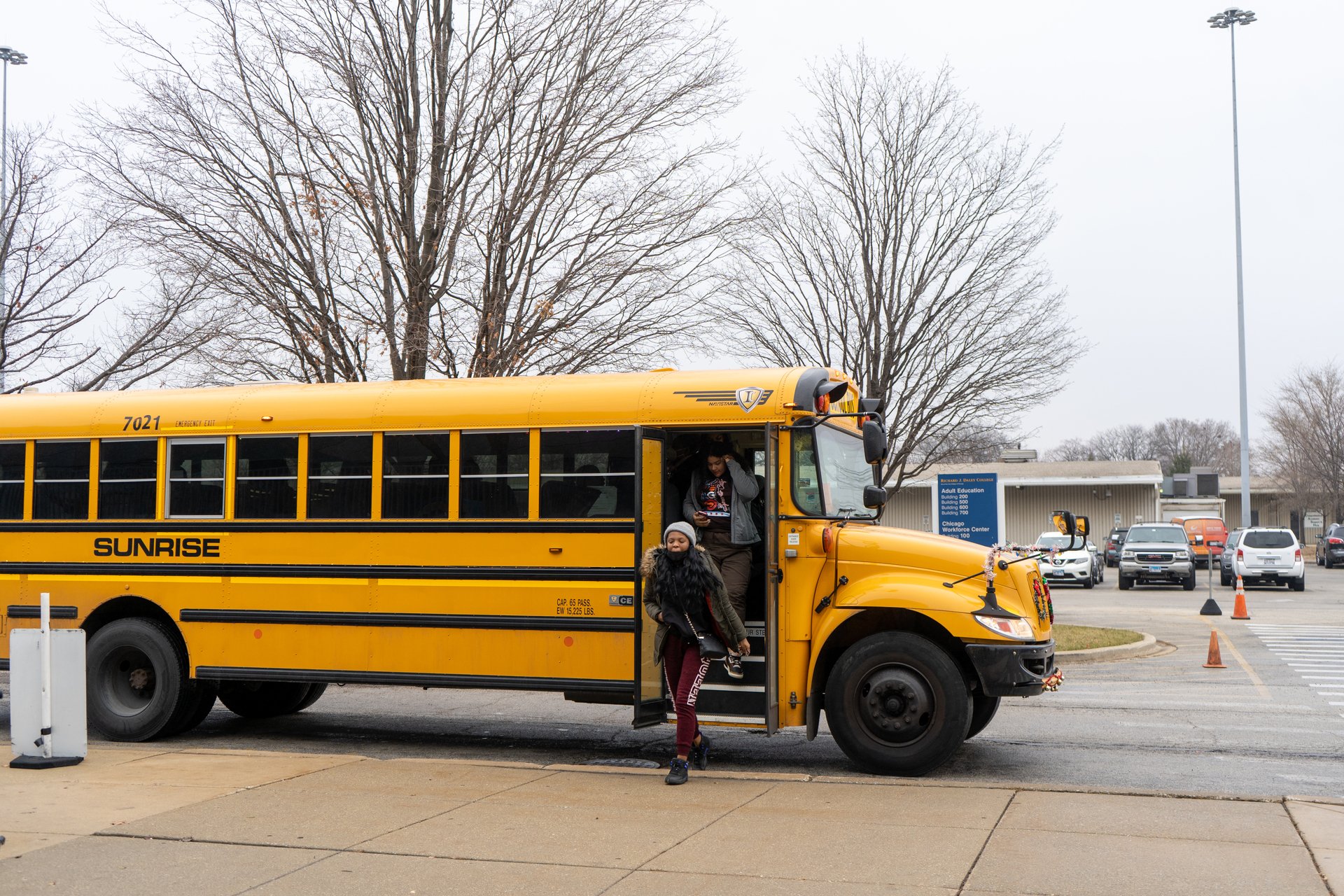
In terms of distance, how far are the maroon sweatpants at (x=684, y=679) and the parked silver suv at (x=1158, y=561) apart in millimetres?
29601

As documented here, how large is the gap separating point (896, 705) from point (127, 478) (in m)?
6.42

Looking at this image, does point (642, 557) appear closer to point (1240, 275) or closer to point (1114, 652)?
point (1114, 652)

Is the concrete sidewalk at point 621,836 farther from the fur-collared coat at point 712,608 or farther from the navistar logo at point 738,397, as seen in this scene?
the navistar logo at point 738,397

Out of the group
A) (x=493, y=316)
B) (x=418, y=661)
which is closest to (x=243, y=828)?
(x=418, y=661)

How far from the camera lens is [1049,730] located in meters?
10.9

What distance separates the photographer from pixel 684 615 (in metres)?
8.23

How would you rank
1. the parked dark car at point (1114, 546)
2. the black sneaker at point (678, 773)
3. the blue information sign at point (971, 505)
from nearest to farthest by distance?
the black sneaker at point (678, 773)
the blue information sign at point (971, 505)
the parked dark car at point (1114, 546)

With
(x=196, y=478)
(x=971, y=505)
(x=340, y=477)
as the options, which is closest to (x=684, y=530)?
(x=340, y=477)

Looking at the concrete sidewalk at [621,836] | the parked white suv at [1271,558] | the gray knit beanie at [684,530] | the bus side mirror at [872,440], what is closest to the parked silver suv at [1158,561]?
the parked white suv at [1271,558]

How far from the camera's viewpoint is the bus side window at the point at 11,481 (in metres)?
10.8

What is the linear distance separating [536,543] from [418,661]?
1320 millimetres

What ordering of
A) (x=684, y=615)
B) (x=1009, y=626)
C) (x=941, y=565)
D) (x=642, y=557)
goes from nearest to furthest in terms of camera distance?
(x=684, y=615)
(x=1009, y=626)
(x=941, y=565)
(x=642, y=557)

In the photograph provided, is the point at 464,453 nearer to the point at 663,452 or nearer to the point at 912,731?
the point at 663,452

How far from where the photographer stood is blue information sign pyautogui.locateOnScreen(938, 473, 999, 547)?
724 inches
